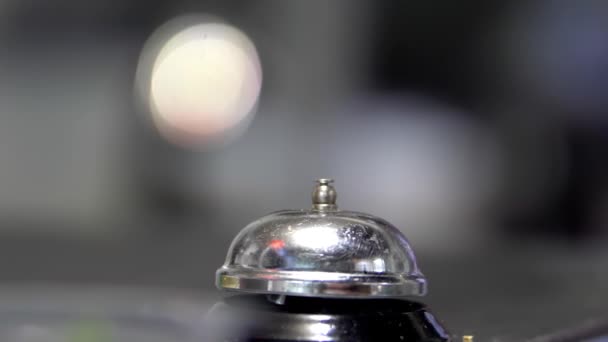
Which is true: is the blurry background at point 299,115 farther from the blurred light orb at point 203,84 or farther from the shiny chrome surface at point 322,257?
the shiny chrome surface at point 322,257

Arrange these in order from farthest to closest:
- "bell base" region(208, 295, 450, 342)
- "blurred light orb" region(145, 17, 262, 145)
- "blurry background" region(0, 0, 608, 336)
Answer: "blurred light orb" region(145, 17, 262, 145) → "blurry background" region(0, 0, 608, 336) → "bell base" region(208, 295, 450, 342)

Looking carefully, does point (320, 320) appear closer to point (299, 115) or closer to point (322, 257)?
point (322, 257)

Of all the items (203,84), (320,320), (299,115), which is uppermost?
(203,84)

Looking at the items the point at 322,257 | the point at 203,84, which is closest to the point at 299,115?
the point at 203,84

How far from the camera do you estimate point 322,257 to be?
2.30 feet

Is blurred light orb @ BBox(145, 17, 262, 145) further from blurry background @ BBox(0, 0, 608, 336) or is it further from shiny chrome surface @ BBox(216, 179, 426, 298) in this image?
shiny chrome surface @ BBox(216, 179, 426, 298)

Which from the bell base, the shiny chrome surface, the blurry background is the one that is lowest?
the bell base

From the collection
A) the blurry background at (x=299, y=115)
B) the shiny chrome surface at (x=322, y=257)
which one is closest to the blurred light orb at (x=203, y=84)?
the blurry background at (x=299, y=115)

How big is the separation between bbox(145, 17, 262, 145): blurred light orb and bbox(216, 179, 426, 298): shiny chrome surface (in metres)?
4.18

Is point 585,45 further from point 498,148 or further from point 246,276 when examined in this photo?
point 246,276

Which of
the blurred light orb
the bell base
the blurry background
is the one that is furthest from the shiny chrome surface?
the blurred light orb

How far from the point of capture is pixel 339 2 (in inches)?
203

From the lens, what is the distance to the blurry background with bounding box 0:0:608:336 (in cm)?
485

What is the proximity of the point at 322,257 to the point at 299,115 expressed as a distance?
14.2 feet
